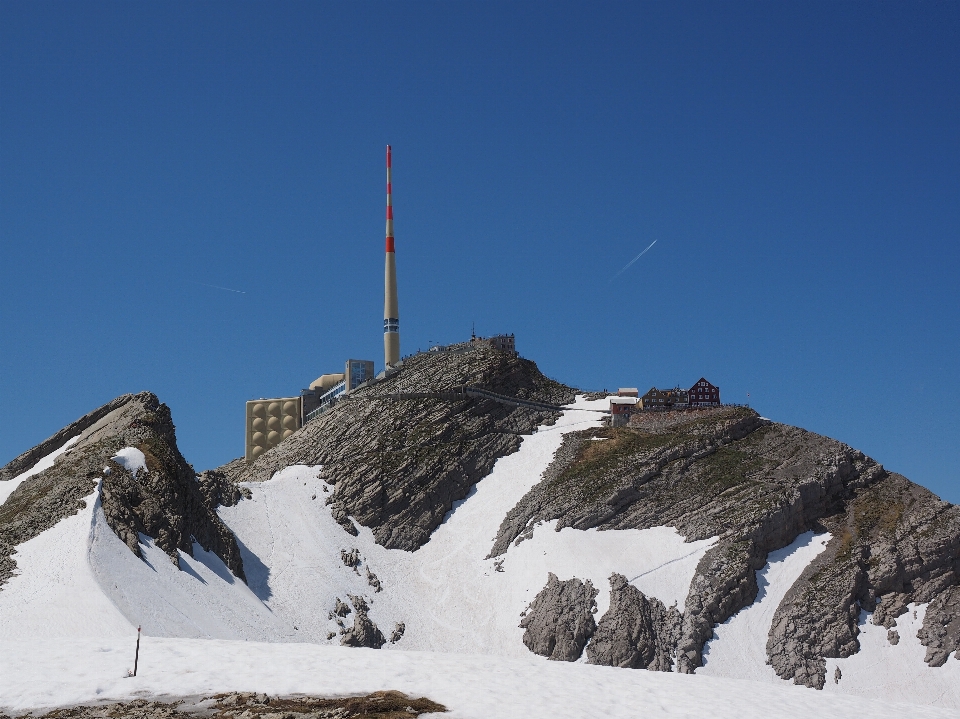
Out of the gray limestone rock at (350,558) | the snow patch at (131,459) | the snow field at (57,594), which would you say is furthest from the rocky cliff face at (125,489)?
the gray limestone rock at (350,558)

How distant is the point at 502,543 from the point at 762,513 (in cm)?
2214

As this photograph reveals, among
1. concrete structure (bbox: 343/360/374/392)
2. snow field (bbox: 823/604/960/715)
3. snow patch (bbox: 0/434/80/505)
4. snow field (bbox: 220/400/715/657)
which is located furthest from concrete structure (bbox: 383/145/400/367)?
snow field (bbox: 823/604/960/715)

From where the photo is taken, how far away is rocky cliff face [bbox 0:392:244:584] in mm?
56438

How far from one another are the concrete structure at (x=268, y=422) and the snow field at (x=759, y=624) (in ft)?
193

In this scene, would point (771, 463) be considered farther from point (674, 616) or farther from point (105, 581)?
point (105, 581)

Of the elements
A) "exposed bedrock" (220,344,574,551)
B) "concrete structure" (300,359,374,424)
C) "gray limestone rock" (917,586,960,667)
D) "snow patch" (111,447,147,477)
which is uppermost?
"concrete structure" (300,359,374,424)

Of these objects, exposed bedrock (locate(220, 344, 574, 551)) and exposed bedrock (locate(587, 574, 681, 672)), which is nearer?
exposed bedrock (locate(587, 574, 681, 672))

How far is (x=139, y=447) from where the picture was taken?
68.6m

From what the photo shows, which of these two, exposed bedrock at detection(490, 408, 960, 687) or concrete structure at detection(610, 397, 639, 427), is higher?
concrete structure at detection(610, 397, 639, 427)

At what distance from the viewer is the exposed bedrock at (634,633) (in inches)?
2714

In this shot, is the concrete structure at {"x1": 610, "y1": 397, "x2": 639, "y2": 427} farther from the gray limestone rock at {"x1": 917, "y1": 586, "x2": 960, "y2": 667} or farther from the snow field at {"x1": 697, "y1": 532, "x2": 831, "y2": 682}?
the gray limestone rock at {"x1": 917, "y1": 586, "x2": 960, "y2": 667}

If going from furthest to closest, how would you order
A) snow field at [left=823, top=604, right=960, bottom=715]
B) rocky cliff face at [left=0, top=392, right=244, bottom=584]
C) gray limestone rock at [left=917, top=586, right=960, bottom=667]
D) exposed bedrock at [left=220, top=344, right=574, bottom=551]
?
exposed bedrock at [left=220, top=344, right=574, bottom=551] < gray limestone rock at [left=917, top=586, right=960, bottom=667] < snow field at [left=823, top=604, right=960, bottom=715] < rocky cliff face at [left=0, top=392, right=244, bottom=584]

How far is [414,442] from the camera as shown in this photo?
95.9m

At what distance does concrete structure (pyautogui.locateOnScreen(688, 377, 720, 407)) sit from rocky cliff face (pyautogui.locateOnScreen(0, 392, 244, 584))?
165 ft
